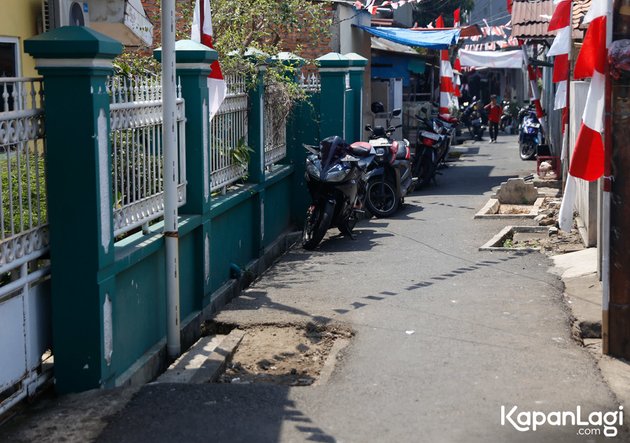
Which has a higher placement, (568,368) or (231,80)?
(231,80)

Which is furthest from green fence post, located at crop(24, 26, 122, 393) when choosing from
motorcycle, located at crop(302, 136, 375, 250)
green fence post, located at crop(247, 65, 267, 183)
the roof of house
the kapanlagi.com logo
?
the roof of house

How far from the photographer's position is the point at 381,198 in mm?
13281

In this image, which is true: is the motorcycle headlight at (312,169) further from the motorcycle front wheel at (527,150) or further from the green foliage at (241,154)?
the motorcycle front wheel at (527,150)

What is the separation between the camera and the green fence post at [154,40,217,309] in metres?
7.37

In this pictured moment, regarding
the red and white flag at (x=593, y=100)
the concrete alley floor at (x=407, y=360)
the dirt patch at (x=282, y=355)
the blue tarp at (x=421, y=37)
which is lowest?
the dirt patch at (x=282, y=355)

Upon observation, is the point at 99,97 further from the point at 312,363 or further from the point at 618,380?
the point at 618,380

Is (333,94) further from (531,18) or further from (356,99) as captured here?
(531,18)

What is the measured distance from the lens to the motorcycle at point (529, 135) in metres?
21.7

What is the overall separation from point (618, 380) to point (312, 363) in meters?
2.00

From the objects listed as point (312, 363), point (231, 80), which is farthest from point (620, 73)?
point (231, 80)

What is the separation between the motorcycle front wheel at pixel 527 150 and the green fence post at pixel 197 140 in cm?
1597

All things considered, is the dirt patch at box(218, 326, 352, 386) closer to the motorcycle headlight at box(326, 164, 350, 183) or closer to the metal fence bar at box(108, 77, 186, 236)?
the metal fence bar at box(108, 77, 186, 236)

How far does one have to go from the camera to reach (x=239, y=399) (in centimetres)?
527

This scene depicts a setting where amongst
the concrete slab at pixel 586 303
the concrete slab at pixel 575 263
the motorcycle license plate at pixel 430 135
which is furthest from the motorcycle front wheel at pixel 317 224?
the motorcycle license plate at pixel 430 135
